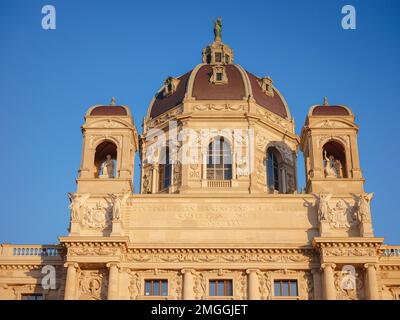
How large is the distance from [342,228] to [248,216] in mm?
4795

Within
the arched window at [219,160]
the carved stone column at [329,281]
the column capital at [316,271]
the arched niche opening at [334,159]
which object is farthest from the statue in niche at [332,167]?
the arched window at [219,160]

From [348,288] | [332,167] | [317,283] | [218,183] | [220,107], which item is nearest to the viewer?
[348,288]

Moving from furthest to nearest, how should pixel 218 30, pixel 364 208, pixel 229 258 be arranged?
pixel 218 30
pixel 364 208
pixel 229 258

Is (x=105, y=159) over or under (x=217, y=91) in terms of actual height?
under

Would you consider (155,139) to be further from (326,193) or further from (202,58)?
(326,193)

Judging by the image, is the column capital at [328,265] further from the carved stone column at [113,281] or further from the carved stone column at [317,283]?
the carved stone column at [113,281]

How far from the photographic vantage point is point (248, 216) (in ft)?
134

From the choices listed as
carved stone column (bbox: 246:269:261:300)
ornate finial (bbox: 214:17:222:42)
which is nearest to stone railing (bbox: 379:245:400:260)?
carved stone column (bbox: 246:269:261:300)

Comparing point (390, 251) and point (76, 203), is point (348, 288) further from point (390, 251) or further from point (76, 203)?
point (76, 203)

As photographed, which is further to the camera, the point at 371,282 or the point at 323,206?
the point at 323,206

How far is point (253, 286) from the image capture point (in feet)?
127

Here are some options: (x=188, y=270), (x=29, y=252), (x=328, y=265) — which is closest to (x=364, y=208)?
(x=328, y=265)

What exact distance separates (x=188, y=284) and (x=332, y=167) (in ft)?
35.3
